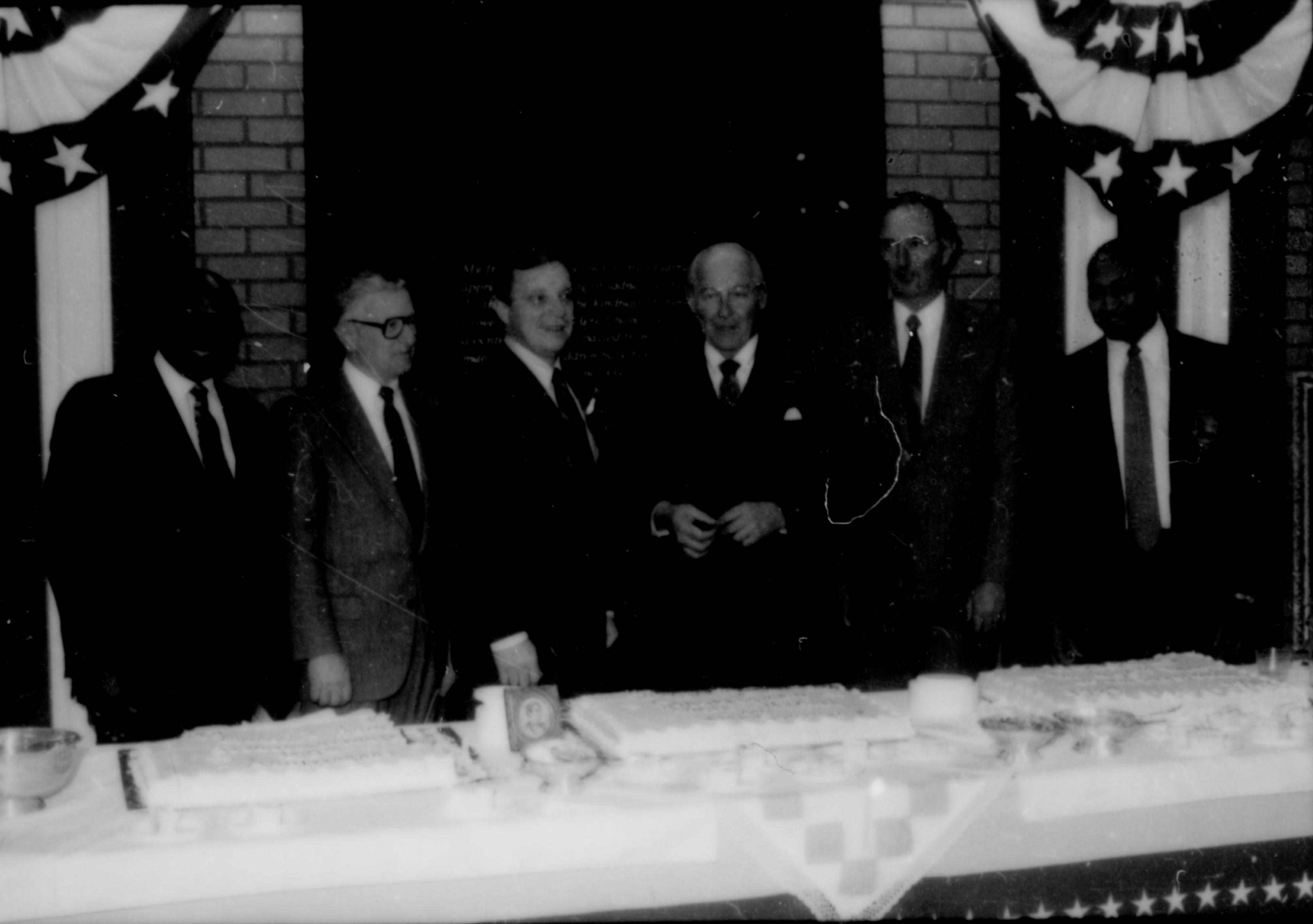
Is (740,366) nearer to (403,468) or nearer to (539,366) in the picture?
(539,366)

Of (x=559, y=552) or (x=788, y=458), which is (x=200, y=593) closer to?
(x=559, y=552)

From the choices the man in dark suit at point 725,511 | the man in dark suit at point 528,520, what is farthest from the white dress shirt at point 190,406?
the man in dark suit at point 725,511

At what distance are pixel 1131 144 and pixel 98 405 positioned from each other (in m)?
2.99

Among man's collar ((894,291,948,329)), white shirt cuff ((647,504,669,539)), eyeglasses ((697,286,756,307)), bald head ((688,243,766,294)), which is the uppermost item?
bald head ((688,243,766,294))

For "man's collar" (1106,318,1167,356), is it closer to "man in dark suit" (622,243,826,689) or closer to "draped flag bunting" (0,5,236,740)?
"man in dark suit" (622,243,826,689)

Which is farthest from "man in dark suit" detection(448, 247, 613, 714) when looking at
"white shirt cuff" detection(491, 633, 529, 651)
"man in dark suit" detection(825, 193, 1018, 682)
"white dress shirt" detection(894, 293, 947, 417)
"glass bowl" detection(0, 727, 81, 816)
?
"glass bowl" detection(0, 727, 81, 816)

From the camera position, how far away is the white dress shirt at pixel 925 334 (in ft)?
10.4

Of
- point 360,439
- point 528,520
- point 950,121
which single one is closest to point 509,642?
point 528,520

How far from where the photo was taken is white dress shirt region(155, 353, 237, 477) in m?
2.78

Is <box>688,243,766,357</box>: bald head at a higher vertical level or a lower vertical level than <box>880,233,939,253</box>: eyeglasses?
lower

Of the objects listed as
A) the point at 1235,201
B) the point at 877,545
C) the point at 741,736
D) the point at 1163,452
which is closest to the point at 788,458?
the point at 877,545

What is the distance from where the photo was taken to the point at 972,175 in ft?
13.2

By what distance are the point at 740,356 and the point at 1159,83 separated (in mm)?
1699

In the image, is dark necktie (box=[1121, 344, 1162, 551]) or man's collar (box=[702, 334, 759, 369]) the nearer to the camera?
man's collar (box=[702, 334, 759, 369])
